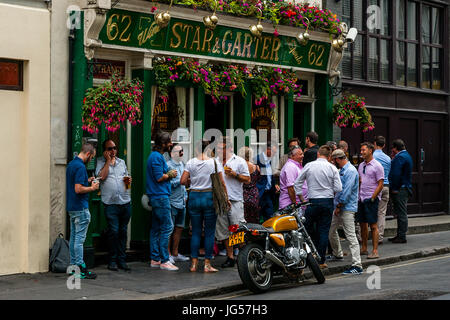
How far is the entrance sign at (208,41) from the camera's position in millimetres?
13164

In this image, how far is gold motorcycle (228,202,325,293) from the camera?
1085 centimetres

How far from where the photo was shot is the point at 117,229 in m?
12.3

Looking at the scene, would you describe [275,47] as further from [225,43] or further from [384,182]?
[384,182]

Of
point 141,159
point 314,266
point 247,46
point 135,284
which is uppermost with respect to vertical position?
point 247,46

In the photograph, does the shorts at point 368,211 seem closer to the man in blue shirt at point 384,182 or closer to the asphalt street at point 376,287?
the asphalt street at point 376,287

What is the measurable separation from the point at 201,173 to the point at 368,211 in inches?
133

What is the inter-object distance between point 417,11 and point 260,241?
11.6 metres

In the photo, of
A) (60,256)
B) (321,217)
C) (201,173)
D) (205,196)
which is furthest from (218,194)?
(60,256)

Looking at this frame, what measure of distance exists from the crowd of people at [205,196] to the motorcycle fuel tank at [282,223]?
93 centimetres

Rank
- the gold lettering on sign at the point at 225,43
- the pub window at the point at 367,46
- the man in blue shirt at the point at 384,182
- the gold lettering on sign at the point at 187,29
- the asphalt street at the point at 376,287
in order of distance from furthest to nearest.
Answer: the pub window at the point at 367,46 < the man in blue shirt at the point at 384,182 < the gold lettering on sign at the point at 225,43 < the gold lettering on sign at the point at 187,29 < the asphalt street at the point at 376,287

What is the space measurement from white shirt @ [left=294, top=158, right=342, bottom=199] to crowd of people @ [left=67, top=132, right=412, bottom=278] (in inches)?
0.6

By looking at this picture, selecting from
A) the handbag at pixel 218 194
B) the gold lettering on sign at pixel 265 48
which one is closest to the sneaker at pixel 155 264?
the handbag at pixel 218 194
